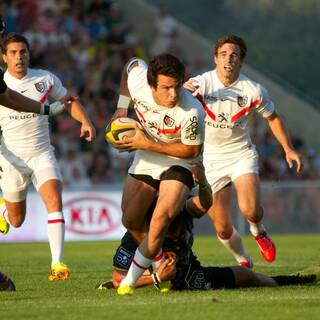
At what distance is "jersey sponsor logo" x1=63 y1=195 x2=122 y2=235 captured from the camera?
825 inches

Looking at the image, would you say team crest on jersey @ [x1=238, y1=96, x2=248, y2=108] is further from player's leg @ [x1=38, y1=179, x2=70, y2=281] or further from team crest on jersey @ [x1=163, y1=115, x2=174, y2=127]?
team crest on jersey @ [x1=163, y1=115, x2=174, y2=127]

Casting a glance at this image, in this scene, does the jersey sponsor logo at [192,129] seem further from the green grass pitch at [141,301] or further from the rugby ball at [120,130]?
the green grass pitch at [141,301]

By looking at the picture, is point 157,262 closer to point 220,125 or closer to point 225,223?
point 225,223

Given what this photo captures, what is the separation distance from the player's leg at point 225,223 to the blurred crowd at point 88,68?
1032 cm

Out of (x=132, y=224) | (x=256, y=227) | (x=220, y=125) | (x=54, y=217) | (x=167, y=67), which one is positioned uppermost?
(x=167, y=67)

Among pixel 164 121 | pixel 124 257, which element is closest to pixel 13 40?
pixel 164 121

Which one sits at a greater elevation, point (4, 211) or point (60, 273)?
point (60, 273)

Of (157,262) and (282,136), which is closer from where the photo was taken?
(157,262)

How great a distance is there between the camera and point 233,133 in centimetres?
1195

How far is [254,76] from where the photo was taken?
87.9 ft

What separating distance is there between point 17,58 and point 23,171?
1282 millimetres

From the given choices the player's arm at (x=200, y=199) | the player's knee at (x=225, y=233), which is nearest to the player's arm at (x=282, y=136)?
the player's knee at (x=225, y=233)

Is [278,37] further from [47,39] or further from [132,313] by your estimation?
[132,313]

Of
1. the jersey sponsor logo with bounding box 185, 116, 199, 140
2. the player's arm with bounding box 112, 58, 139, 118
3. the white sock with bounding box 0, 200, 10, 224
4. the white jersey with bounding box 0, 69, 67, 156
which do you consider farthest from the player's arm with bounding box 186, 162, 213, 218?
the white sock with bounding box 0, 200, 10, 224
